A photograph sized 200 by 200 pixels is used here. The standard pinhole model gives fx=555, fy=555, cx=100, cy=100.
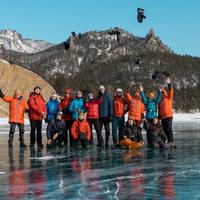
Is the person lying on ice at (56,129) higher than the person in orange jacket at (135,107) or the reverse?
the reverse

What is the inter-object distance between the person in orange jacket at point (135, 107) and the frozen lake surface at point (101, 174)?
168 centimetres

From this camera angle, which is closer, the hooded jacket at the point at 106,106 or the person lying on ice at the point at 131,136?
the person lying on ice at the point at 131,136

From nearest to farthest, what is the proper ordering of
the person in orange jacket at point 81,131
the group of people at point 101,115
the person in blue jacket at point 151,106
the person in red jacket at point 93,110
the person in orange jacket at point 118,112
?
the group of people at point 101,115
the person in blue jacket at point 151,106
the person in orange jacket at point 81,131
the person in orange jacket at point 118,112
the person in red jacket at point 93,110

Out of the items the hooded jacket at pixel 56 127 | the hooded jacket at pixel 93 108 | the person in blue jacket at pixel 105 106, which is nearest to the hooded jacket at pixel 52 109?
the hooded jacket at pixel 56 127

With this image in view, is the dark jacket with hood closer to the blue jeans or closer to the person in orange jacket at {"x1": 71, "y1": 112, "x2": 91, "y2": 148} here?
the blue jeans

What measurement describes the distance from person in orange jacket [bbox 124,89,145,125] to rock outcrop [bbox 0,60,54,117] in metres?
52.7

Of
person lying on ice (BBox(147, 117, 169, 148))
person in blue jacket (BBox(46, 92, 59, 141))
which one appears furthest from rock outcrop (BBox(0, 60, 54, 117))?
person lying on ice (BBox(147, 117, 169, 148))

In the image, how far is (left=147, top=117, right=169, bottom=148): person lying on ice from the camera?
1491 cm

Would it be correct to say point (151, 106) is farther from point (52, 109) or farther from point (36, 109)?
point (36, 109)

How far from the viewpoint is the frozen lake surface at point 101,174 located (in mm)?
7438

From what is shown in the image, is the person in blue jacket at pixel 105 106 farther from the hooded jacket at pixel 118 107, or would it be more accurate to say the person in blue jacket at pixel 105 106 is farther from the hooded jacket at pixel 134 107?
the hooded jacket at pixel 134 107

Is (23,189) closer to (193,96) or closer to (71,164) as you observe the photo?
(71,164)

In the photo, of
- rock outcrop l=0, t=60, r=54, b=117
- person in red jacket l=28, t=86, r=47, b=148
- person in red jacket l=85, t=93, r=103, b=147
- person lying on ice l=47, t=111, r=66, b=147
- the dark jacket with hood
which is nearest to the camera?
the dark jacket with hood

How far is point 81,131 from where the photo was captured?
15438 mm
